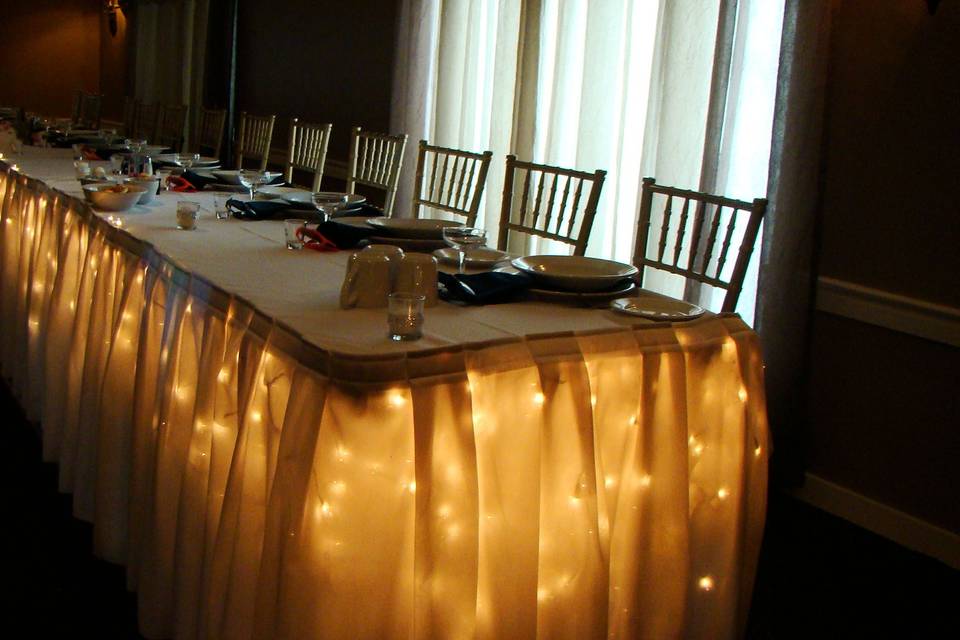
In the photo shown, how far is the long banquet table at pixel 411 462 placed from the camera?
4.59 ft

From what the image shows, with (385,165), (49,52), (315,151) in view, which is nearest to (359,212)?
(385,165)

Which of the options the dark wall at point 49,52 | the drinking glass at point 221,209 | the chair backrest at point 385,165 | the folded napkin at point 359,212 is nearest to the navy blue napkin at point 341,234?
the folded napkin at point 359,212

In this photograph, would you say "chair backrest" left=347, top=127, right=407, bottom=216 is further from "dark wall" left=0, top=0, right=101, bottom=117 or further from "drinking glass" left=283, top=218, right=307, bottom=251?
"dark wall" left=0, top=0, right=101, bottom=117

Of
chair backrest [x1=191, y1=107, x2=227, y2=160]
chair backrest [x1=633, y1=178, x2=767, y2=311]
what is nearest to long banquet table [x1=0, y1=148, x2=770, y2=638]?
chair backrest [x1=633, y1=178, x2=767, y2=311]

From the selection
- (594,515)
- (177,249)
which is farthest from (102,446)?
(594,515)

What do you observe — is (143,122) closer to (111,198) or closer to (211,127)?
(211,127)

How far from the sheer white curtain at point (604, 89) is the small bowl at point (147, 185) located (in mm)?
1507

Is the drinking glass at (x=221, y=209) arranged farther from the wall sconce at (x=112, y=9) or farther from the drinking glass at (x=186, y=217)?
the wall sconce at (x=112, y=9)

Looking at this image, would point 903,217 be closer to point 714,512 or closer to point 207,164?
point 714,512

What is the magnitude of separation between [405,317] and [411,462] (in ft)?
0.68

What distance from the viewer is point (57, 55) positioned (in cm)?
1047

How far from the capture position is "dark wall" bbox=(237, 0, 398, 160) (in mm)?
5238

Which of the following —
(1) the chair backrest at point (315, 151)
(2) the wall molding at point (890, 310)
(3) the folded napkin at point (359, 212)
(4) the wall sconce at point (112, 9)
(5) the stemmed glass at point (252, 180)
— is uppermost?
(4) the wall sconce at point (112, 9)

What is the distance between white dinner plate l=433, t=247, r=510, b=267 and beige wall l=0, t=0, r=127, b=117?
8829 mm
